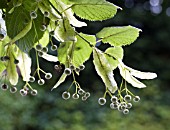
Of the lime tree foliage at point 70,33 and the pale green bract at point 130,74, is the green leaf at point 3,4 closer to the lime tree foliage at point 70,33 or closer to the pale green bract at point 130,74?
the lime tree foliage at point 70,33

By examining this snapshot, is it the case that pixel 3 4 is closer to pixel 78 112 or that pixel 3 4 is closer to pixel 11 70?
pixel 11 70

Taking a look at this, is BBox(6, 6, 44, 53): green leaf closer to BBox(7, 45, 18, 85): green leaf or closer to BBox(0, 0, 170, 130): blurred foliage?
BBox(7, 45, 18, 85): green leaf

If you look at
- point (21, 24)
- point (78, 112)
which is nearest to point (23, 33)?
point (21, 24)

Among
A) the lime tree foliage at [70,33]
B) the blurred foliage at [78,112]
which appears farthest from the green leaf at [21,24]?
the blurred foliage at [78,112]

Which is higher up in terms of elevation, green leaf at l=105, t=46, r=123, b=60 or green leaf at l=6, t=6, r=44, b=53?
green leaf at l=6, t=6, r=44, b=53

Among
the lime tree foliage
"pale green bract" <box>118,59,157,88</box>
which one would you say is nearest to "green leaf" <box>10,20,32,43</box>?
the lime tree foliage

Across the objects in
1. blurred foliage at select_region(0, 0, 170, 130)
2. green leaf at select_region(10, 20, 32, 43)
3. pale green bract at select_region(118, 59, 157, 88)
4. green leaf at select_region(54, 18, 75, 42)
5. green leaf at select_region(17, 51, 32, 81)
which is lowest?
blurred foliage at select_region(0, 0, 170, 130)

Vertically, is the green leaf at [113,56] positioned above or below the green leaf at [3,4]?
below
